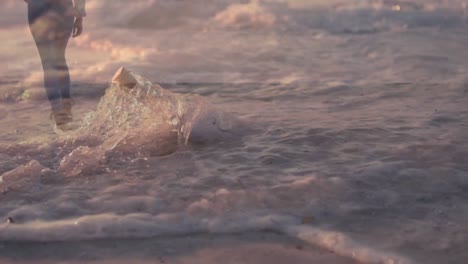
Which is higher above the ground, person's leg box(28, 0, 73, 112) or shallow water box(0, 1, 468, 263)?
person's leg box(28, 0, 73, 112)

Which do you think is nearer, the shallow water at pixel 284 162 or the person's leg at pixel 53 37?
the shallow water at pixel 284 162

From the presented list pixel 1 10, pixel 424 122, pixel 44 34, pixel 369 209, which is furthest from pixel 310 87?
pixel 1 10

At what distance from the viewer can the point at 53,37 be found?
4812 mm

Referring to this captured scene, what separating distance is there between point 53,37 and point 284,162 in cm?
209

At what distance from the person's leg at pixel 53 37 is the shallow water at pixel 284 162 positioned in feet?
1.03

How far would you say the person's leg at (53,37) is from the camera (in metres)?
4.69

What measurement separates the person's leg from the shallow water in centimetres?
31

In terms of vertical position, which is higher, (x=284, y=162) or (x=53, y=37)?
(x=53, y=37)

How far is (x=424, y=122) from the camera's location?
14.5 feet

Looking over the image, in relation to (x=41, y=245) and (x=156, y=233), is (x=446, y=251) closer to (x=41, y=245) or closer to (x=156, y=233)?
(x=156, y=233)

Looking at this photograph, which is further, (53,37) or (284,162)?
(53,37)

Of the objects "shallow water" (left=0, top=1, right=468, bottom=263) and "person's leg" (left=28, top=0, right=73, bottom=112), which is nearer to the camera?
"shallow water" (left=0, top=1, right=468, bottom=263)

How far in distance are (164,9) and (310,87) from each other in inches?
243

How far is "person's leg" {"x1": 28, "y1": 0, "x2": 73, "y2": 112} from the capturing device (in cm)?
469
